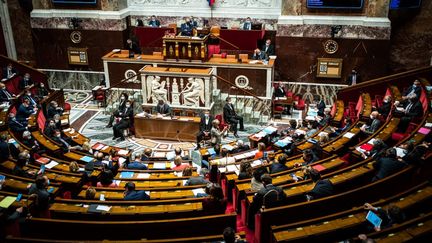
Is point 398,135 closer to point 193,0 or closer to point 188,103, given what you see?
point 188,103

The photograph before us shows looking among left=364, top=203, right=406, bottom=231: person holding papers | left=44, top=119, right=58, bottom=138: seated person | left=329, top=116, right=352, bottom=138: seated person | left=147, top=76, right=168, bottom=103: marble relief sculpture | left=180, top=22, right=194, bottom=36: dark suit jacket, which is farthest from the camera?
left=180, top=22, right=194, bottom=36: dark suit jacket

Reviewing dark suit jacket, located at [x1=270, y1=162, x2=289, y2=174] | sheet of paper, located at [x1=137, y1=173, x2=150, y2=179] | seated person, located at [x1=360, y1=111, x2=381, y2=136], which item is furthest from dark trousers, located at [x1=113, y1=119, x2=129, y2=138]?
seated person, located at [x1=360, y1=111, x2=381, y2=136]

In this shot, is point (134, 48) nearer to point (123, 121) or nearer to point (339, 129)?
point (123, 121)

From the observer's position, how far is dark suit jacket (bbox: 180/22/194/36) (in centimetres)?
1788

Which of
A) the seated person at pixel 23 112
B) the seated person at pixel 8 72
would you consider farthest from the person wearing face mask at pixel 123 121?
the seated person at pixel 8 72

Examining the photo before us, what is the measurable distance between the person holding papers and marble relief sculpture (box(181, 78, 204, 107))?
8914mm

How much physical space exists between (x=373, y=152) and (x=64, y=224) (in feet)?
21.8

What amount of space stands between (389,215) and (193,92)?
30.9 feet

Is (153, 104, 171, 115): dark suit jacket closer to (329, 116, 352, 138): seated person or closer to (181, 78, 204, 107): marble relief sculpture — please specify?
(181, 78, 204, 107): marble relief sculpture

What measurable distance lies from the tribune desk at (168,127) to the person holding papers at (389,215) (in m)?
8.11

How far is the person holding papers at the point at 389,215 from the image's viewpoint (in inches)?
260

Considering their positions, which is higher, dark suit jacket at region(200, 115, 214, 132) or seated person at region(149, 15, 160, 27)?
seated person at region(149, 15, 160, 27)

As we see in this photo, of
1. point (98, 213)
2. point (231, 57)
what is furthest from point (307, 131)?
point (98, 213)

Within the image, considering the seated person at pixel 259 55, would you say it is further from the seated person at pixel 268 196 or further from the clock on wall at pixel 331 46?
the seated person at pixel 268 196
